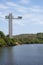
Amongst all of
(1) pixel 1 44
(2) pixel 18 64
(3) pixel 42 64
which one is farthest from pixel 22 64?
(1) pixel 1 44

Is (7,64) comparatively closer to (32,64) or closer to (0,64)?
(0,64)

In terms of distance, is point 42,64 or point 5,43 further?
point 5,43

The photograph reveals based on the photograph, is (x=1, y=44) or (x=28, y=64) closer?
(x=28, y=64)

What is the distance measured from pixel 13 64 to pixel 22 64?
2.29 m

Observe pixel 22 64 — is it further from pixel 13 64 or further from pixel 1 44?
pixel 1 44

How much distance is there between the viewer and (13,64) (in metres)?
65.2

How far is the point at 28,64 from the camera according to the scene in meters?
65.4

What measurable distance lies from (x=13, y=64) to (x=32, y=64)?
478 cm

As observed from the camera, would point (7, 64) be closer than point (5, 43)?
Yes

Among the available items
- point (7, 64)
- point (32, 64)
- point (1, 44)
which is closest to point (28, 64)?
point (32, 64)

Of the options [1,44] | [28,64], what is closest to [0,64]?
[28,64]

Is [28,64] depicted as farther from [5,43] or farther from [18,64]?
[5,43]

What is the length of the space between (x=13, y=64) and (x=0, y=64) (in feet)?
10.7

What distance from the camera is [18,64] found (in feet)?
214
